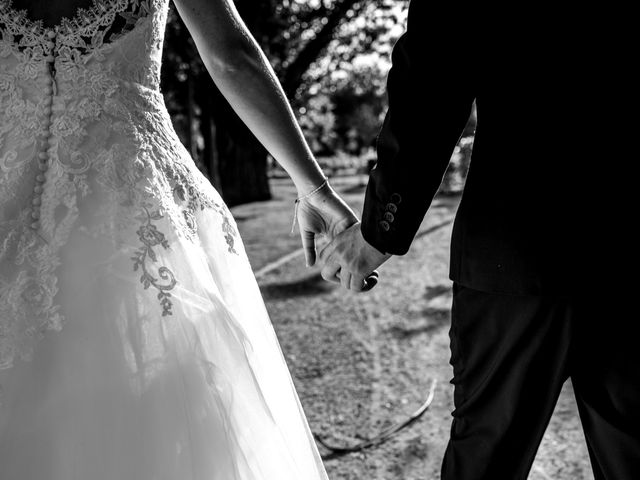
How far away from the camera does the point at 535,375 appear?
67.7 inches

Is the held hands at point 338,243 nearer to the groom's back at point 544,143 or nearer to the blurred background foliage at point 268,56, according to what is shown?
the groom's back at point 544,143

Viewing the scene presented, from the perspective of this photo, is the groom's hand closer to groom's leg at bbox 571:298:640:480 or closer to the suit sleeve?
the suit sleeve

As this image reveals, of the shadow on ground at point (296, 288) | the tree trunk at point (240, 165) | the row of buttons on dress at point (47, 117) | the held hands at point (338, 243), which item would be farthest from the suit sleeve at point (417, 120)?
the tree trunk at point (240, 165)

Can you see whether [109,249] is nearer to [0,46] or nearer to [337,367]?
[0,46]

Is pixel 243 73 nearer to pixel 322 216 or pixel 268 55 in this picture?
pixel 322 216

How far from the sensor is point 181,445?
69.9 inches

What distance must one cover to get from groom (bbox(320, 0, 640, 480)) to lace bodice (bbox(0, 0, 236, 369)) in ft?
2.20

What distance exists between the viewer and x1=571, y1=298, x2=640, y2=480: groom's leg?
5.40 ft

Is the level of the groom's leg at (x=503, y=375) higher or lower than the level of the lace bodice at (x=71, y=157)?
lower

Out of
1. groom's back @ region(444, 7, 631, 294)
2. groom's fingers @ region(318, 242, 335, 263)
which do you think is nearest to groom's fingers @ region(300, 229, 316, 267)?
groom's fingers @ region(318, 242, 335, 263)

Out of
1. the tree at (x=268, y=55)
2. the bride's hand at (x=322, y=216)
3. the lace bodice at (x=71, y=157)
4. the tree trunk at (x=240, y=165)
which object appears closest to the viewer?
the lace bodice at (x=71, y=157)

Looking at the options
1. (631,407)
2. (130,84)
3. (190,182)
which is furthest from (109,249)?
(631,407)

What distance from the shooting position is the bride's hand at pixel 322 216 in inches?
97.3

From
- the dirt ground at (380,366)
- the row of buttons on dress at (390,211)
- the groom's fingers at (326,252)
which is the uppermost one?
the row of buttons on dress at (390,211)
